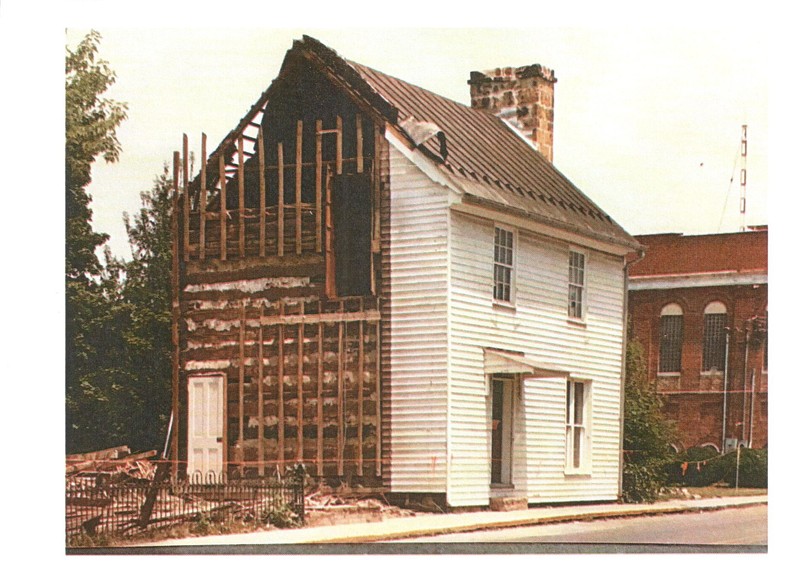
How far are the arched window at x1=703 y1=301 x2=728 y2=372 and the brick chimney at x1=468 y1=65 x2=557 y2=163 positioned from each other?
3.35 meters

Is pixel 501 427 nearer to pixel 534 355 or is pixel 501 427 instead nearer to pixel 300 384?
pixel 534 355

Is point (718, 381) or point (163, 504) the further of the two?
point (718, 381)

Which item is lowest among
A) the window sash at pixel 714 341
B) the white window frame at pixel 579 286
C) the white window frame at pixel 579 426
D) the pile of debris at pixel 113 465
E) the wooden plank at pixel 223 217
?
the pile of debris at pixel 113 465

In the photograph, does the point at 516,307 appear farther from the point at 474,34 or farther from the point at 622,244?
the point at 474,34

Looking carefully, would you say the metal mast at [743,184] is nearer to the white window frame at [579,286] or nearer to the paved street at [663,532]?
the white window frame at [579,286]

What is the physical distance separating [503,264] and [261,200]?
361 centimetres

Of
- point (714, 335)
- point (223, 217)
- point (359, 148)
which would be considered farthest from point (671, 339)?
point (223, 217)

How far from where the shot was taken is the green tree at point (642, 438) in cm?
2655

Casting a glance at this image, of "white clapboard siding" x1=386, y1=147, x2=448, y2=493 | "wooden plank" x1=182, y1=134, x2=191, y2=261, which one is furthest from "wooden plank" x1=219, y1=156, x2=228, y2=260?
"white clapboard siding" x1=386, y1=147, x2=448, y2=493

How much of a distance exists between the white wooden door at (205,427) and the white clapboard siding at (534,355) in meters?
3.31

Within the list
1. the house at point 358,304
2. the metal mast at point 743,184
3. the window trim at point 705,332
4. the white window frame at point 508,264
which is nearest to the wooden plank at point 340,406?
the house at point 358,304

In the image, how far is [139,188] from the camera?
25.6m

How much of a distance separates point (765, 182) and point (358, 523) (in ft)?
24.2

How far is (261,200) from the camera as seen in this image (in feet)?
86.2
